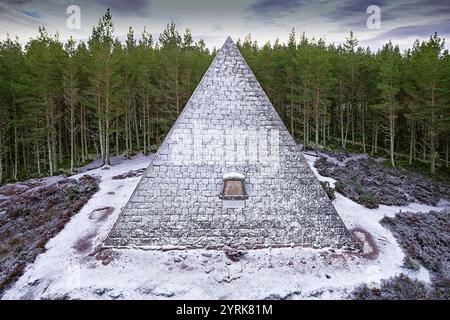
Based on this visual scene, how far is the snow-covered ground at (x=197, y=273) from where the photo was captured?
436 inches

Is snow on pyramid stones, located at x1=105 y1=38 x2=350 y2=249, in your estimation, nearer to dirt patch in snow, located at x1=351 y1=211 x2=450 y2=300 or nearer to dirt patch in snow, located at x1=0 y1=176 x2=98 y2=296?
dirt patch in snow, located at x1=351 y1=211 x2=450 y2=300

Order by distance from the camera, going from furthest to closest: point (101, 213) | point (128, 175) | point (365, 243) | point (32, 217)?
point (128, 175)
point (32, 217)
point (101, 213)
point (365, 243)

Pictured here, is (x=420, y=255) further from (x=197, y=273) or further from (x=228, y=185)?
(x=197, y=273)

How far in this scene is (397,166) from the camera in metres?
32.4

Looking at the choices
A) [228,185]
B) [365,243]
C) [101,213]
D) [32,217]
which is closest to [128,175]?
[101,213]

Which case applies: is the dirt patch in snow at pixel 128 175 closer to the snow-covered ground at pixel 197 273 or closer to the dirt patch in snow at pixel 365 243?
the snow-covered ground at pixel 197 273

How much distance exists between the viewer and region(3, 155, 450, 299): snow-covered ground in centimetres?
1107

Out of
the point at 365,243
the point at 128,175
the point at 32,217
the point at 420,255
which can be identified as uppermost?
the point at 128,175

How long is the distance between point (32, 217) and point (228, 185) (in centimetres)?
1327

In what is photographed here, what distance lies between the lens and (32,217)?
18.7 meters

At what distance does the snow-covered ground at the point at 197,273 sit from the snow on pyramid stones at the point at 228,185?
2.35 ft

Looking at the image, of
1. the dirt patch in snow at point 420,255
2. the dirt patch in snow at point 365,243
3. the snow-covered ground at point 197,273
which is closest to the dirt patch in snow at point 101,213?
the snow-covered ground at point 197,273

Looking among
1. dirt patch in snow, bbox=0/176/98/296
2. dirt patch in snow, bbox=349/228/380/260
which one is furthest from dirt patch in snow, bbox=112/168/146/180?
dirt patch in snow, bbox=349/228/380/260
